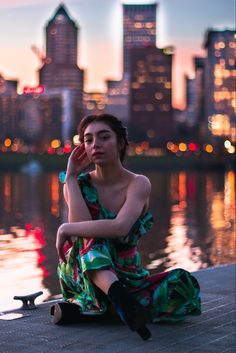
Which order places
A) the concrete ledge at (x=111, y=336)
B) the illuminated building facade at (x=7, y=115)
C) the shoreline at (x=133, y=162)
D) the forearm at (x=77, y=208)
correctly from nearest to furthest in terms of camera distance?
the concrete ledge at (x=111, y=336) < the forearm at (x=77, y=208) < the shoreline at (x=133, y=162) < the illuminated building facade at (x=7, y=115)

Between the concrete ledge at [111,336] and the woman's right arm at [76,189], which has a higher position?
the woman's right arm at [76,189]

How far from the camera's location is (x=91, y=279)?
523cm

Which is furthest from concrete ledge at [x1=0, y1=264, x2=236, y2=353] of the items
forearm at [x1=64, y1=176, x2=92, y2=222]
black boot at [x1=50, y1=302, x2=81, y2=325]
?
forearm at [x1=64, y1=176, x2=92, y2=222]

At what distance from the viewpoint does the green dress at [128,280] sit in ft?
17.8

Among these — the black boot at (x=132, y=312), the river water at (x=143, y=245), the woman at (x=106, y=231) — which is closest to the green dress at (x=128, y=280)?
the woman at (x=106, y=231)

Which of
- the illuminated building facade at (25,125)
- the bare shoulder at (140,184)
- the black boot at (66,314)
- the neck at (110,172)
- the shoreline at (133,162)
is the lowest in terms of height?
the shoreline at (133,162)

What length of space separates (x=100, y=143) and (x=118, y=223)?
0.51 metres

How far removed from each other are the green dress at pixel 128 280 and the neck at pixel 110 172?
0.08 metres

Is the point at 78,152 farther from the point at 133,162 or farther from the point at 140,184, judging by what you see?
the point at 133,162

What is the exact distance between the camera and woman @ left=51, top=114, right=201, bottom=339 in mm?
5328

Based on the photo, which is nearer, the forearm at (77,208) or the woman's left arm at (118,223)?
the woman's left arm at (118,223)

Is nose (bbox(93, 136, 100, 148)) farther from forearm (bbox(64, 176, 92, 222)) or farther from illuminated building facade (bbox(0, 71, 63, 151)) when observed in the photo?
illuminated building facade (bbox(0, 71, 63, 151))

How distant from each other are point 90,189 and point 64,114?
192674 mm

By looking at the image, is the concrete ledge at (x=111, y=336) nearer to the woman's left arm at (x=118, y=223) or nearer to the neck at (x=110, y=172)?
the woman's left arm at (x=118, y=223)
